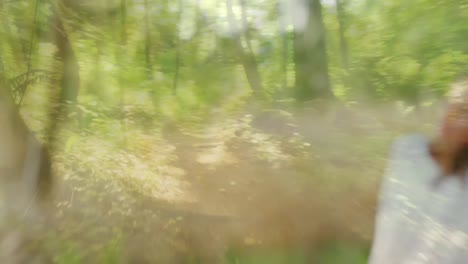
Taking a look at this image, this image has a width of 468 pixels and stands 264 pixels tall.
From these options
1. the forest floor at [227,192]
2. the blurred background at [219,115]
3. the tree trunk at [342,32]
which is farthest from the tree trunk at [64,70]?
the tree trunk at [342,32]

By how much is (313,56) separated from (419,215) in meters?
1.06

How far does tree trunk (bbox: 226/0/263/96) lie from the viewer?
8.39 ft

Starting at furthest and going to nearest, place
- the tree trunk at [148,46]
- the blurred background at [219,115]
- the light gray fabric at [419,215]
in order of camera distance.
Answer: the tree trunk at [148,46] < the blurred background at [219,115] < the light gray fabric at [419,215]

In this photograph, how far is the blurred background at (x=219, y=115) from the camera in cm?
246

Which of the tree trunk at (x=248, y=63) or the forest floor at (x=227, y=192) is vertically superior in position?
the tree trunk at (x=248, y=63)

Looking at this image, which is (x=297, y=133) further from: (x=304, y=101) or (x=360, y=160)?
(x=360, y=160)

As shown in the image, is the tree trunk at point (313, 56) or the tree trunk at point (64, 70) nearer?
the tree trunk at point (313, 56)

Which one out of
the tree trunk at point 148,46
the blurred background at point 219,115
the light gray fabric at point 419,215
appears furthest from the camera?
the tree trunk at point 148,46

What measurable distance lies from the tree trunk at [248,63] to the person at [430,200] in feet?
2.87

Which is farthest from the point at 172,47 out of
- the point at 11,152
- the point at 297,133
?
the point at 11,152

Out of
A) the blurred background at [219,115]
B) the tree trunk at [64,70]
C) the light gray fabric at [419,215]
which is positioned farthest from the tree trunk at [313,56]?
the tree trunk at [64,70]

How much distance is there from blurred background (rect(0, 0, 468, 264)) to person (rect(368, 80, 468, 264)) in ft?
1.71

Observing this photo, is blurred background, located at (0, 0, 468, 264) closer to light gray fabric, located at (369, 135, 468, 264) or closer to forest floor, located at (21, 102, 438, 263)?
forest floor, located at (21, 102, 438, 263)

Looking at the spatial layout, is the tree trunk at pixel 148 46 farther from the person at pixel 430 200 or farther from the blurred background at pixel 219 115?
the person at pixel 430 200
